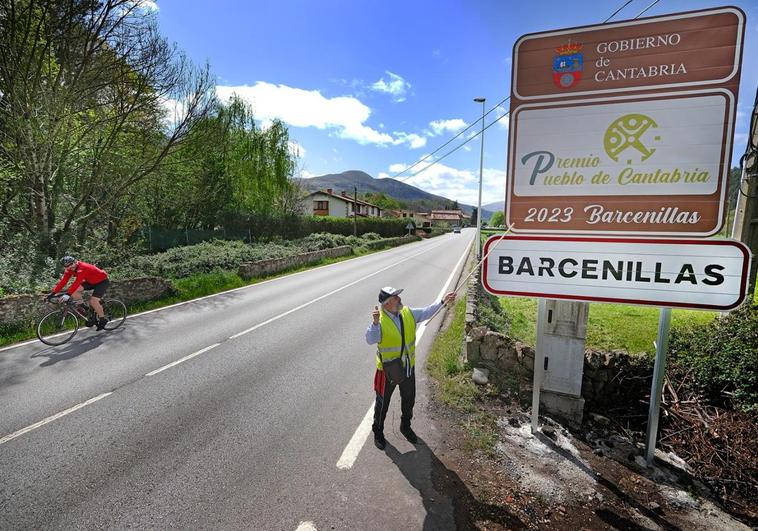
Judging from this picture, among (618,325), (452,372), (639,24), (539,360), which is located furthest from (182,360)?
(618,325)

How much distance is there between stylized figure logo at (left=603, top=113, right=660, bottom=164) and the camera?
153 inches

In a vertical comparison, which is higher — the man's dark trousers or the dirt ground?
the man's dark trousers

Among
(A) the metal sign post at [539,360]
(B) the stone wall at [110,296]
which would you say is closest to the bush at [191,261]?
(B) the stone wall at [110,296]

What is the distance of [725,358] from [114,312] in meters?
12.3

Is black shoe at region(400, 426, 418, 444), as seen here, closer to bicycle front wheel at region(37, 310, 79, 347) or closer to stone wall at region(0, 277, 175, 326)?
bicycle front wheel at region(37, 310, 79, 347)

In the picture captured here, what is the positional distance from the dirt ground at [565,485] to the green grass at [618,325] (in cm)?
260

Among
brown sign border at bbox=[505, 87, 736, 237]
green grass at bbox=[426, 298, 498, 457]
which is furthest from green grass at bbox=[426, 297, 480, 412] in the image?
brown sign border at bbox=[505, 87, 736, 237]

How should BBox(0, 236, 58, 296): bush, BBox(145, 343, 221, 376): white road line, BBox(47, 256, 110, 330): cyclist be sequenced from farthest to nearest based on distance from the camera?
BBox(0, 236, 58, 296): bush → BBox(47, 256, 110, 330): cyclist → BBox(145, 343, 221, 376): white road line

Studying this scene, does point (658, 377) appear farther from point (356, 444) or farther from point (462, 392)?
point (356, 444)

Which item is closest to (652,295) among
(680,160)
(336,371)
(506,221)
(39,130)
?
(680,160)

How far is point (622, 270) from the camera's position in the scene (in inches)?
159

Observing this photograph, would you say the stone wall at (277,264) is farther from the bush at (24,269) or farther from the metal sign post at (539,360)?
the metal sign post at (539,360)

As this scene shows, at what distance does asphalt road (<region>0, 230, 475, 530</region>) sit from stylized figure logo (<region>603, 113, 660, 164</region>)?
3952 millimetres

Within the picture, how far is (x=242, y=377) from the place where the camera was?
20.5 feet
